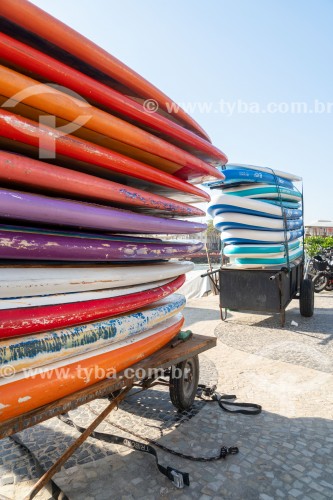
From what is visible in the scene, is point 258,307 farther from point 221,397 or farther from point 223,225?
point 221,397

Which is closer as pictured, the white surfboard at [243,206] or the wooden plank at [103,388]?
the wooden plank at [103,388]

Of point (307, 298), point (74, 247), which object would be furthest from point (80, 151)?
point (307, 298)

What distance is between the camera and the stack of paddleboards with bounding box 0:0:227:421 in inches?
64.6

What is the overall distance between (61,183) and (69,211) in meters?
0.16

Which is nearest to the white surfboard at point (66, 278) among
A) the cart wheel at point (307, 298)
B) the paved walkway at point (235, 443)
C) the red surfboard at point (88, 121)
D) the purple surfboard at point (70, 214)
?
the purple surfboard at point (70, 214)

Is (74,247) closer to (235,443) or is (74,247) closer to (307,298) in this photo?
(235,443)

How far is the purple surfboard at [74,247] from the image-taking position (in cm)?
170

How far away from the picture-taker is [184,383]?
10.3 feet

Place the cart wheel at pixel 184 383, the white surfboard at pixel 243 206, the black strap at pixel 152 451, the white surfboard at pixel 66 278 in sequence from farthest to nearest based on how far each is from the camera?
the white surfboard at pixel 243 206 < the cart wheel at pixel 184 383 < the black strap at pixel 152 451 < the white surfboard at pixel 66 278

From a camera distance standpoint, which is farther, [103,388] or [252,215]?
[252,215]

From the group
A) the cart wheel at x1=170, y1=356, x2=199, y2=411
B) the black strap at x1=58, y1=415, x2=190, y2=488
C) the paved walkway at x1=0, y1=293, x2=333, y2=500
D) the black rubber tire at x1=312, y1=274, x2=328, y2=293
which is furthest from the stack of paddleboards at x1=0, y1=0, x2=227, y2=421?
the black rubber tire at x1=312, y1=274, x2=328, y2=293

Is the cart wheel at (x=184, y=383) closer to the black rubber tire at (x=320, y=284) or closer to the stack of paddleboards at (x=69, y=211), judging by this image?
the stack of paddleboards at (x=69, y=211)

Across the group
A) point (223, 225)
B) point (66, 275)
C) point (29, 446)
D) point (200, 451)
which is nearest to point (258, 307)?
point (223, 225)

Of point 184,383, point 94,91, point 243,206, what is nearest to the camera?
point 94,91
